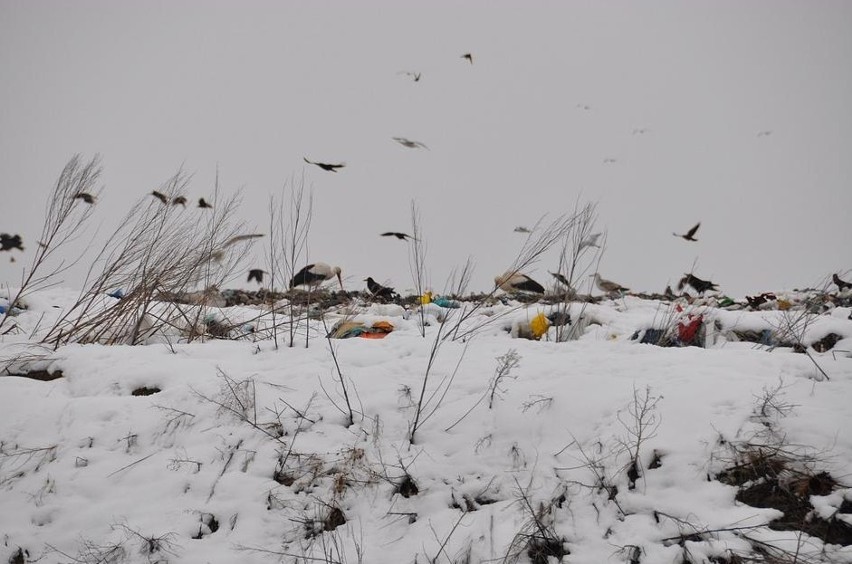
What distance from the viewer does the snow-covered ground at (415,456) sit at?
1.35 meters

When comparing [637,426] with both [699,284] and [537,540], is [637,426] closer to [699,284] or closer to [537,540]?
[537,540]

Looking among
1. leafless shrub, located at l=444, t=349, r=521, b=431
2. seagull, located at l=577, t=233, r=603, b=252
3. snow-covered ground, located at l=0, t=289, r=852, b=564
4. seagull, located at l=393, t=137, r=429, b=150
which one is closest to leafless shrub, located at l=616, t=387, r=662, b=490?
snow-covered ground, located at l=0, t=289, r=852, b=564

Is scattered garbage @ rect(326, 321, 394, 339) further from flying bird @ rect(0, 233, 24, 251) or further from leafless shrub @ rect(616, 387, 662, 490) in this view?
flying bird @ rect(0, 233, 24, 251)

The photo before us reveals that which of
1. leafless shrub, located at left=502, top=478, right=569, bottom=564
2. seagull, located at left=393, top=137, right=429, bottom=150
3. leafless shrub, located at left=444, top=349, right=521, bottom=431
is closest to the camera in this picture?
leafless shrub, located at left=502, top=478, right=569, bottom=564

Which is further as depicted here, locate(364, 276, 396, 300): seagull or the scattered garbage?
locate(364, 276, 396, 300): seagull

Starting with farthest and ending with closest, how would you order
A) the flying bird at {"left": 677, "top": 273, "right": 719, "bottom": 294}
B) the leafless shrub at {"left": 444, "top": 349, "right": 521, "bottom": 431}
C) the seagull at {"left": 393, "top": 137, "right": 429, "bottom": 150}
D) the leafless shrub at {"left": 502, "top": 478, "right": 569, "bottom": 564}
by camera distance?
the flying bird at {"left": 677, "top": 273, "right": 719, "bottom": 294} → the seagull at {"left": 393, "top": 137, "right": 429, "bottom": 150} → the leafless shrub at {"left": 444, "top": 349, "right": 521, "bottom": 431} → the leafless shrub at {"left": 502, "top": 478, "right": 569, "bottom": 564}

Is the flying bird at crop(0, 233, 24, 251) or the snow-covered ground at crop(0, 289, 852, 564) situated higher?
the flying bird at crop(0, 233, 24, 251)

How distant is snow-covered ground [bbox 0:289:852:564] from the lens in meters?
1.35

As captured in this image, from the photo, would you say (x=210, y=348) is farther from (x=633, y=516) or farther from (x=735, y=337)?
(x=735, y=337)

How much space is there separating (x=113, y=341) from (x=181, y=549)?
213cm

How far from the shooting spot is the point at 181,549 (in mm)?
1366

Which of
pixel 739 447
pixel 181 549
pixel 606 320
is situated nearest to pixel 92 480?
pixel 181 549

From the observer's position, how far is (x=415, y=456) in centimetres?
166

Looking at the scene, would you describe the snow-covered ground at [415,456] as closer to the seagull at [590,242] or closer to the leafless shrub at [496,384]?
the leafless shrub at [496,384]
